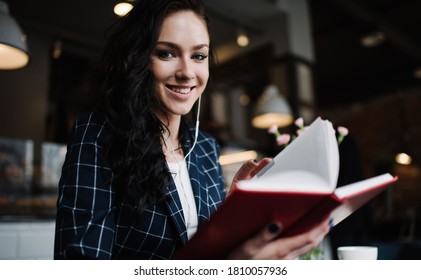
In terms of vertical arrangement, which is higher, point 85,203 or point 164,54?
point 164,54

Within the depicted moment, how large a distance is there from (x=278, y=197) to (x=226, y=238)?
0.41 feet

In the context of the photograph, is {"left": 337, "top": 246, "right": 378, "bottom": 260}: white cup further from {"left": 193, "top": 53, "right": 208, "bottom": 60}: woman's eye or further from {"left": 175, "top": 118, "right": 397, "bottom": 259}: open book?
{"left": 193, "top": 53, "right": 208, "bottom": 60}: woman's eye

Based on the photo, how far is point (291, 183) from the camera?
52 centimetres

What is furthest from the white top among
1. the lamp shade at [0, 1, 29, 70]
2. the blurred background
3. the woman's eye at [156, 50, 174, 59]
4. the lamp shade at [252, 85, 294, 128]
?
the lamp shade at [252, 85, 294, 128]

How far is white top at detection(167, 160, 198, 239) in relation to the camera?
0.94 meters

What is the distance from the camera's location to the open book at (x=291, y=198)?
20.0 inches

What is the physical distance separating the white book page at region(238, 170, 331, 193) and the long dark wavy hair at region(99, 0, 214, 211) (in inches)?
14.9

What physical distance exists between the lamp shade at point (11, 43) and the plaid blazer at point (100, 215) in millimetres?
1369

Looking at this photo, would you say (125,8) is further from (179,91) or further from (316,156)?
(316,156)

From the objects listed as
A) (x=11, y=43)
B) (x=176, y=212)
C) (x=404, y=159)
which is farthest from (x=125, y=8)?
(x=404, y=159)

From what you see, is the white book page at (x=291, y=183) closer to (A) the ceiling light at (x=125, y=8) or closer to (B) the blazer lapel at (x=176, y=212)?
(B) the blazer lapel at (x=176, y=212)

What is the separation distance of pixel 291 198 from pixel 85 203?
16.0 inches
